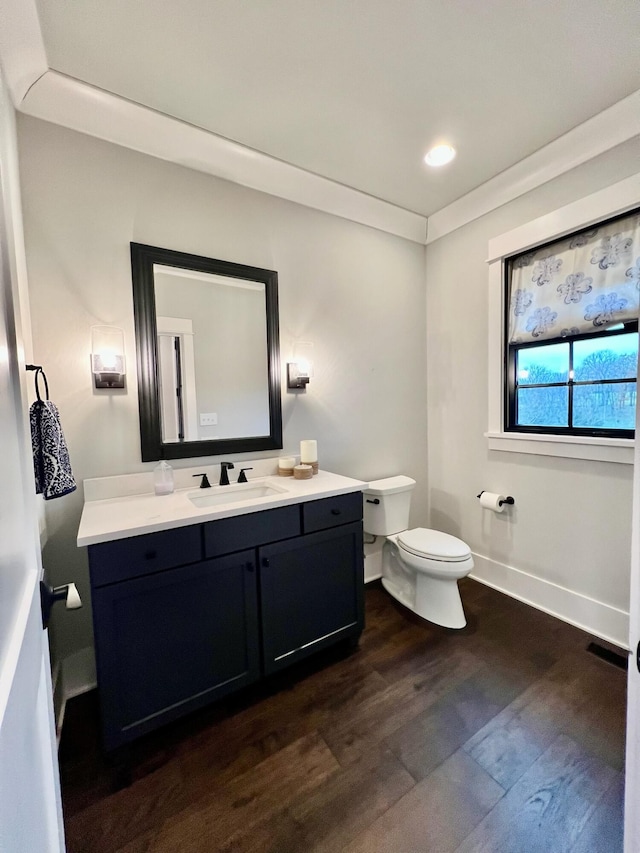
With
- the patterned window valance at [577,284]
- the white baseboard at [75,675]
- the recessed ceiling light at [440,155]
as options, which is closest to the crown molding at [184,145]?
the recessed ceiling light at [440,155]

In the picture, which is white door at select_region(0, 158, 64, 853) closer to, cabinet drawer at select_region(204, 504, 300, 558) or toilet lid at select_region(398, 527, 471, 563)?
cabinet drawer at select_region(204, 504, 300, 558)

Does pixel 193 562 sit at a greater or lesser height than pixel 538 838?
greater

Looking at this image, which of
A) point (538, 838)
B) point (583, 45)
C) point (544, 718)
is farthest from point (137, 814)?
point (583, 45)

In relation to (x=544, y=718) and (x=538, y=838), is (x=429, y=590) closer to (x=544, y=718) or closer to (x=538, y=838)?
(x=544, y=718)

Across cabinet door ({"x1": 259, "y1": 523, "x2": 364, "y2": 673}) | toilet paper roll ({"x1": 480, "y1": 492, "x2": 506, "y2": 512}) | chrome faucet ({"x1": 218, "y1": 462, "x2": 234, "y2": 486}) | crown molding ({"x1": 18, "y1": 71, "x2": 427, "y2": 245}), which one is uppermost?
crown molding ({"x1": 18, "y1": 71, "x2": 427, "y2": 245})

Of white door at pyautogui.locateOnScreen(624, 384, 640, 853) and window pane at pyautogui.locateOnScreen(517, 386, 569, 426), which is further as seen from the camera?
window pane at pyautogui.locateOnScreen(517, 386, 569, 426)

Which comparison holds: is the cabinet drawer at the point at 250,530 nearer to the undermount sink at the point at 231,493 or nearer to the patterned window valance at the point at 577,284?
→ the undermount sink at the point at 231,493

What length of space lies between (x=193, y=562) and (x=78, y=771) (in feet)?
2.71

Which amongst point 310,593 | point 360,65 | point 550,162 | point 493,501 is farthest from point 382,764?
point 550,162

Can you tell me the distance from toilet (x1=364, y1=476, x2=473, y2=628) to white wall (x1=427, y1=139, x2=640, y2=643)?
474 mm

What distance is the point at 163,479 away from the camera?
174 cm

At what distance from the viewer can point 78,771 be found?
1283mm

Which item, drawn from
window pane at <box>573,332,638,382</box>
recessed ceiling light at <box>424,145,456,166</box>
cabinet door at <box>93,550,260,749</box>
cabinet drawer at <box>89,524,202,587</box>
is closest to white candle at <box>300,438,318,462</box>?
cabinet door at <box>93,550,260,749</box>

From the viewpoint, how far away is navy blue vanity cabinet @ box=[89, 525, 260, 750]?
4.07 ft
